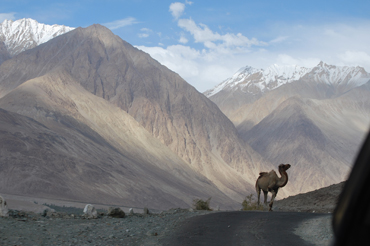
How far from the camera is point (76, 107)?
363ft

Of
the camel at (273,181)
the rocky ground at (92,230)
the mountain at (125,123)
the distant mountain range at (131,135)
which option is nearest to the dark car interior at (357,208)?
the rocky ground at (92,230)

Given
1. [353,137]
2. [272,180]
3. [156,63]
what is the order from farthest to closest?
[353,137]
[156,63]
[272,180]

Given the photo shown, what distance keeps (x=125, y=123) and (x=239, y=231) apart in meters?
105

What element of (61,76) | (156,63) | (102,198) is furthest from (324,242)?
(156,63)

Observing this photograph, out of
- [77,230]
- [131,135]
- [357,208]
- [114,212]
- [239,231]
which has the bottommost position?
[77,230]

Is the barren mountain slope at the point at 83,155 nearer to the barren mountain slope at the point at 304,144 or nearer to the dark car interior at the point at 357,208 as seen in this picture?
the barren mountain slope at the point at 304,144

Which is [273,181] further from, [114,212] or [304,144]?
[304,144]

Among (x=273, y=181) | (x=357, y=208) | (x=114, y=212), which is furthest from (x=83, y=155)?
(x=357, y=208)

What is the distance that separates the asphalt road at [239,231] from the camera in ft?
33.3

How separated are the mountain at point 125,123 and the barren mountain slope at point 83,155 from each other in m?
0.29

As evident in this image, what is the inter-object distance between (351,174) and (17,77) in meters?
145

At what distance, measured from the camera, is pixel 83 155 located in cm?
9094

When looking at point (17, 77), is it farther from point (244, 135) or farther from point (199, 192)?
point (244, 135)

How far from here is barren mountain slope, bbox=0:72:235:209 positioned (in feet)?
263
